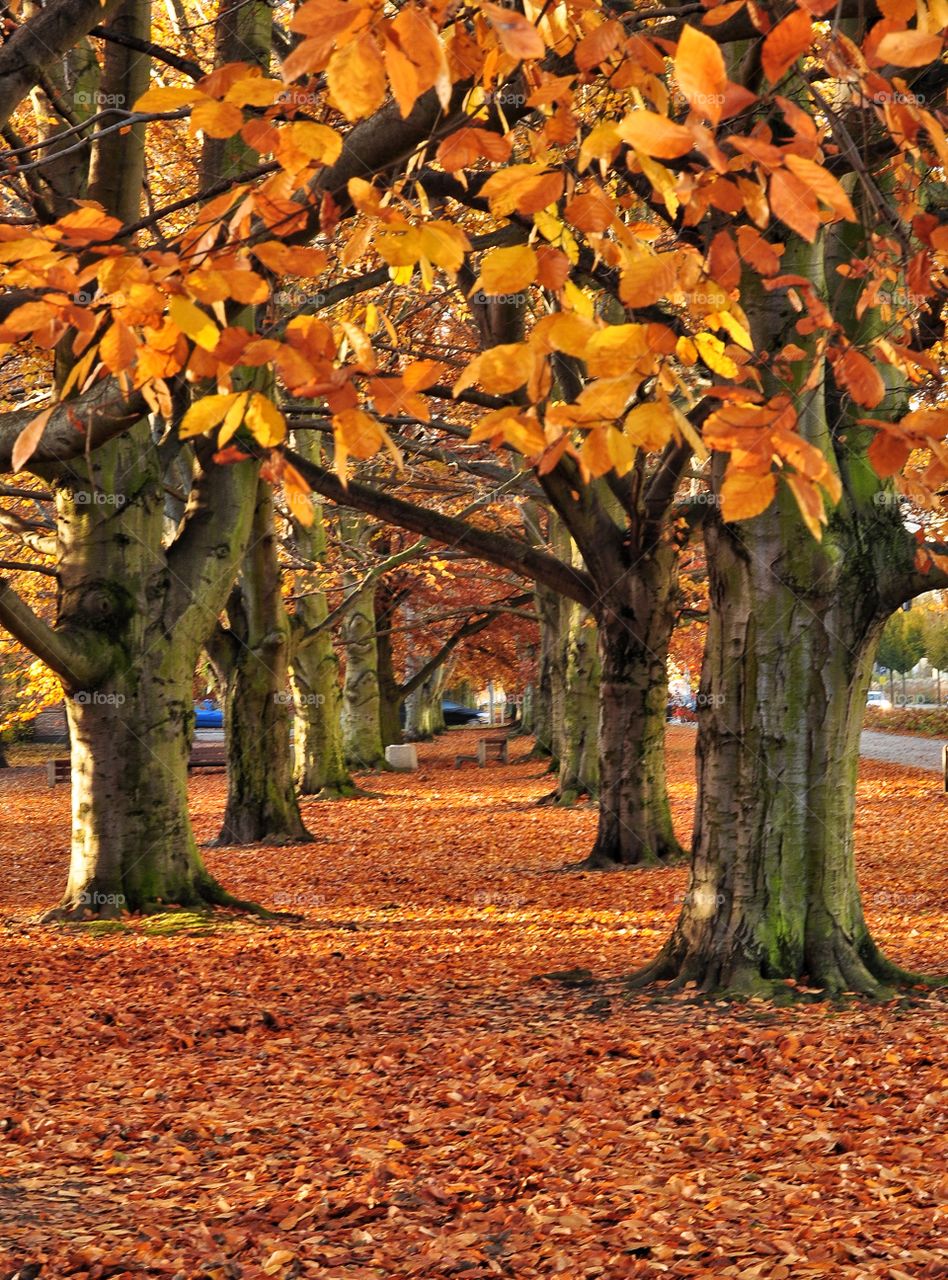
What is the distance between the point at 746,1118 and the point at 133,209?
25.8ft

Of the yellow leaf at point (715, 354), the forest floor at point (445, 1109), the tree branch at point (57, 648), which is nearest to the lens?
the yellow leaf at point (715, 354)

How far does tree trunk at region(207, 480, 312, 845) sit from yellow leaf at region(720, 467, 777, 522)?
1341 cm

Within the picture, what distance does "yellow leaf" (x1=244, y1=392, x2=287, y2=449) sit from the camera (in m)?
2.71

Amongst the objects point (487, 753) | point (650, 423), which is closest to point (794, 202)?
point (650, 423)

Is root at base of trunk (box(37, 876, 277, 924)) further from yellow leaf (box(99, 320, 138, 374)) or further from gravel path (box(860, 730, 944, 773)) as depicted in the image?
gravel path (box(860, 730, 944, 773))

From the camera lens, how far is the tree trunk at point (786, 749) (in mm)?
6672

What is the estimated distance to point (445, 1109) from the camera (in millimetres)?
5379

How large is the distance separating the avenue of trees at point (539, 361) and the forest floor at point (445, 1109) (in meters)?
0.98

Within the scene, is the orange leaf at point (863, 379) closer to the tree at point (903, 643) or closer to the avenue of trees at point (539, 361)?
the avenue of trees at point (539, 361)

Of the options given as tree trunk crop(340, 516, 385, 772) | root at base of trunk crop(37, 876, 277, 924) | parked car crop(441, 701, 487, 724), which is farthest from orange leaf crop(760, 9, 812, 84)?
parked car crop(441, 701, 487, 724)

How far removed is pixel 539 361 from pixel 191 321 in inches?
29.5

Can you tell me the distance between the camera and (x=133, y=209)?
10.1 meters

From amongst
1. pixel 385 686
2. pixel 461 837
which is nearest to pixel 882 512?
pixel 461 837

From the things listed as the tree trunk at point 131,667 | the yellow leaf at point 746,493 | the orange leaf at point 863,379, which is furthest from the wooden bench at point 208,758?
the yellow leaf at point 746,493
